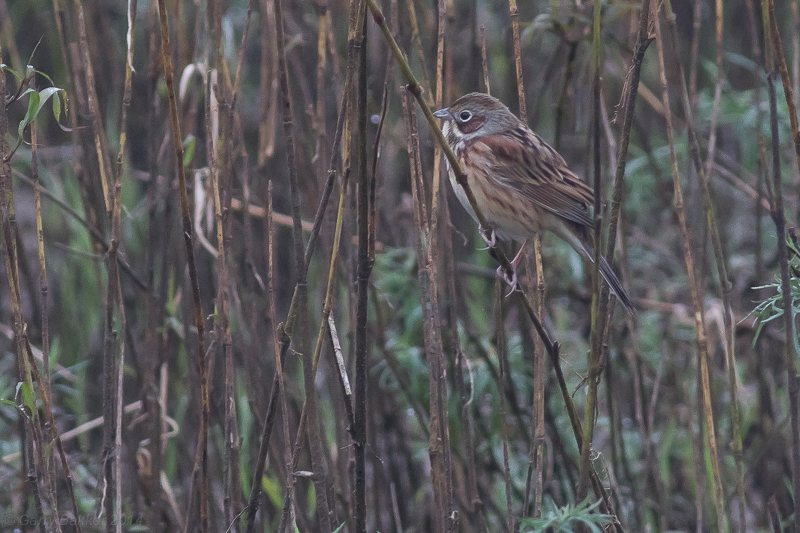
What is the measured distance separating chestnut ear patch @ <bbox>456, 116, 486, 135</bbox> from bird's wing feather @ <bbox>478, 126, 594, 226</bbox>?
55mm

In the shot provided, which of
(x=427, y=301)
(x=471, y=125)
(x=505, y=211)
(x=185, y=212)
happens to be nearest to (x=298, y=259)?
(x=185, y=212)

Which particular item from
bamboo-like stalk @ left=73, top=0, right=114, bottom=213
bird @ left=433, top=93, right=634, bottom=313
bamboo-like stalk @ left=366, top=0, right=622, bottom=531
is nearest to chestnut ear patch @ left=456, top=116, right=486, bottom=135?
bird @ left=433, top=93, right=634, bottom=313

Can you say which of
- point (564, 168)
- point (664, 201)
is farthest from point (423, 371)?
point (664, 201)

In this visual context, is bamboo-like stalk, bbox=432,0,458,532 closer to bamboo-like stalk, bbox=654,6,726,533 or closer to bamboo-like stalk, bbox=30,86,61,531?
bamboo-like stalk, bbox=654,6,726,533

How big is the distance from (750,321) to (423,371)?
1.85 meters

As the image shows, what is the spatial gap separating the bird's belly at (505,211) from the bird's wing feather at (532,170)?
0.05 metres

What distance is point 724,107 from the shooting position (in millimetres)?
3641

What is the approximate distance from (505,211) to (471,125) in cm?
38

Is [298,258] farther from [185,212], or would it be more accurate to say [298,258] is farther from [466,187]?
[466,187]

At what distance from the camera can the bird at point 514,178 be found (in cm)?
304

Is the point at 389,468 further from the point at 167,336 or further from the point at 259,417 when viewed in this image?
the point at 167,336

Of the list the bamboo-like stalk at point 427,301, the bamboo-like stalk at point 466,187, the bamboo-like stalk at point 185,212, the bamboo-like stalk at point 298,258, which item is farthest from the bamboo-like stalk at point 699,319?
the bamboo-like stalk at point 185,212

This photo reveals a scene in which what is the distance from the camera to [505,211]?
3094 millimetres

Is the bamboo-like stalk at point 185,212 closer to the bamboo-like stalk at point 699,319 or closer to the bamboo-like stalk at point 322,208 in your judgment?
the bamboo-like stalk at point 322,208
